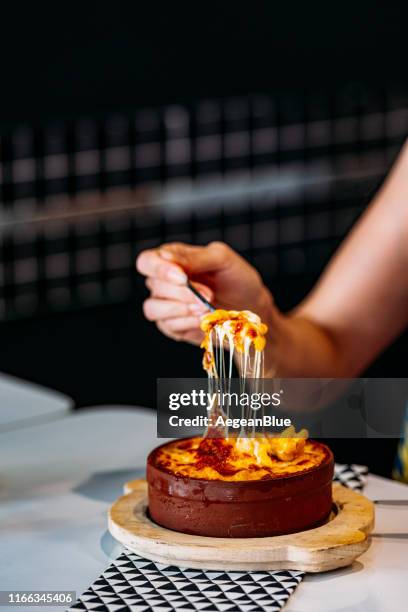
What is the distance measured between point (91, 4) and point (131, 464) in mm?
2192

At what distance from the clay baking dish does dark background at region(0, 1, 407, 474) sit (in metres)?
2.20

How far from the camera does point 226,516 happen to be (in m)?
1.27

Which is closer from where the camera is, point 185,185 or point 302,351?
point 302,351

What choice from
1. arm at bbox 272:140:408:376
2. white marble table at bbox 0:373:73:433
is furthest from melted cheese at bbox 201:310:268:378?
arm at bbox 272:140:408:376

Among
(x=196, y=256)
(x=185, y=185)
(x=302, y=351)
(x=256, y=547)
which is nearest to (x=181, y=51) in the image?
(x=185, y=185)

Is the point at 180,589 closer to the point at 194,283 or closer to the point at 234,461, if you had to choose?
the point at 234,461

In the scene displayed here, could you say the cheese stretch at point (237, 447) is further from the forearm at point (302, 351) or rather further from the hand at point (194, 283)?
the forearm at point (302, 351)

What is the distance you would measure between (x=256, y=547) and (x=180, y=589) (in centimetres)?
10

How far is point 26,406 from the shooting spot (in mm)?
1831

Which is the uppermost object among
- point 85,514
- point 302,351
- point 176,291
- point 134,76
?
point 134,76

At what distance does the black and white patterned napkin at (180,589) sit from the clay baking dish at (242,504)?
0.05 m

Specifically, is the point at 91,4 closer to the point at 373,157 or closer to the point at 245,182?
the point at 245,182

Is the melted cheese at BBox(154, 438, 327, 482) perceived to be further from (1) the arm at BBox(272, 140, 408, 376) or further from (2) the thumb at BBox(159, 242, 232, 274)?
(1) the arm at BBox(272, 140, 408, 376)

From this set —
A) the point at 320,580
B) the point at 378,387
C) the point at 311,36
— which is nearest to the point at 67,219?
the point at 311,36
